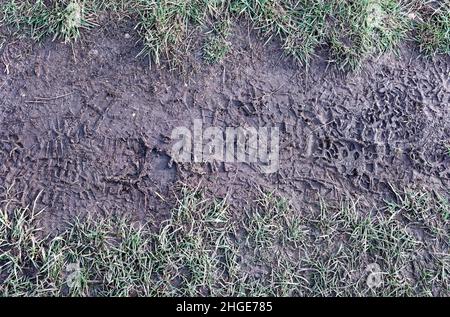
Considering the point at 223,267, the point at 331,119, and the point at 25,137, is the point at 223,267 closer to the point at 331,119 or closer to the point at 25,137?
the point at 331,119

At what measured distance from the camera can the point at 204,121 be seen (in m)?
2.32

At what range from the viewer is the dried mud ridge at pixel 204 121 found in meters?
2.25

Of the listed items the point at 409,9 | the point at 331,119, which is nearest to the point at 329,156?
the point at 331,119

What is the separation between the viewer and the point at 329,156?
231 cm

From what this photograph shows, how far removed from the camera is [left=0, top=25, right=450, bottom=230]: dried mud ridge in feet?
7.38

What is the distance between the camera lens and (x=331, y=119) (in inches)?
92.3

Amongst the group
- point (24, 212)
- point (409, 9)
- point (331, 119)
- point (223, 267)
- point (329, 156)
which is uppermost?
point (409, 9)

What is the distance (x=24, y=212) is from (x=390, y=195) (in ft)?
5.68

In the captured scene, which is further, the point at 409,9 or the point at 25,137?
the point at 409,9
